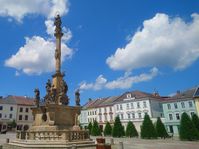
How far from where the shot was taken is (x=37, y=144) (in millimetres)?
18281

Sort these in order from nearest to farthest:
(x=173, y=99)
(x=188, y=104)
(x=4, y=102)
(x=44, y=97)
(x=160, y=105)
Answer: (x=44, y=97), (x=188, y=104), (x=173, y=99), (x=160, y=105), (x=4, y=102)

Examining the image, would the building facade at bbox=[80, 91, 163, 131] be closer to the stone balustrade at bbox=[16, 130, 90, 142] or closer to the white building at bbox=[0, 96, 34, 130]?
the white building at bbox=[0, 96, 34, 130]

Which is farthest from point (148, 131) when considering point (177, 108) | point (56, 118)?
point (56, 118)

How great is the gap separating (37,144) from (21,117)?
6055 centimetres

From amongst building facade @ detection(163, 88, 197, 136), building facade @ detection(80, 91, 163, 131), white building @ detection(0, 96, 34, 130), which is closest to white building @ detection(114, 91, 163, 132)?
building facade @ detection(80, 91, 163, 131)

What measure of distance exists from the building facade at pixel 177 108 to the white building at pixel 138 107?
130 inches

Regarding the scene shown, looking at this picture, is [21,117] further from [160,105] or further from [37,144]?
[37,144]

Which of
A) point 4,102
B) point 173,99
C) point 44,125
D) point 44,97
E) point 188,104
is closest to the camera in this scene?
point 44,125

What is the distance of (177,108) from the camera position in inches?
2223

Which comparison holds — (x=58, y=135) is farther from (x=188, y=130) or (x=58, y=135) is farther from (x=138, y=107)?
(x=138, y=107)

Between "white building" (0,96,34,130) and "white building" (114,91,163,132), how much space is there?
29.9m

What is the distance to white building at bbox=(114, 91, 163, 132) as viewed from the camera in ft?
200

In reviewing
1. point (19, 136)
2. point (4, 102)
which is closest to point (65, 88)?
point (19, 136)

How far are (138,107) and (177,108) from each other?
10.8 m
